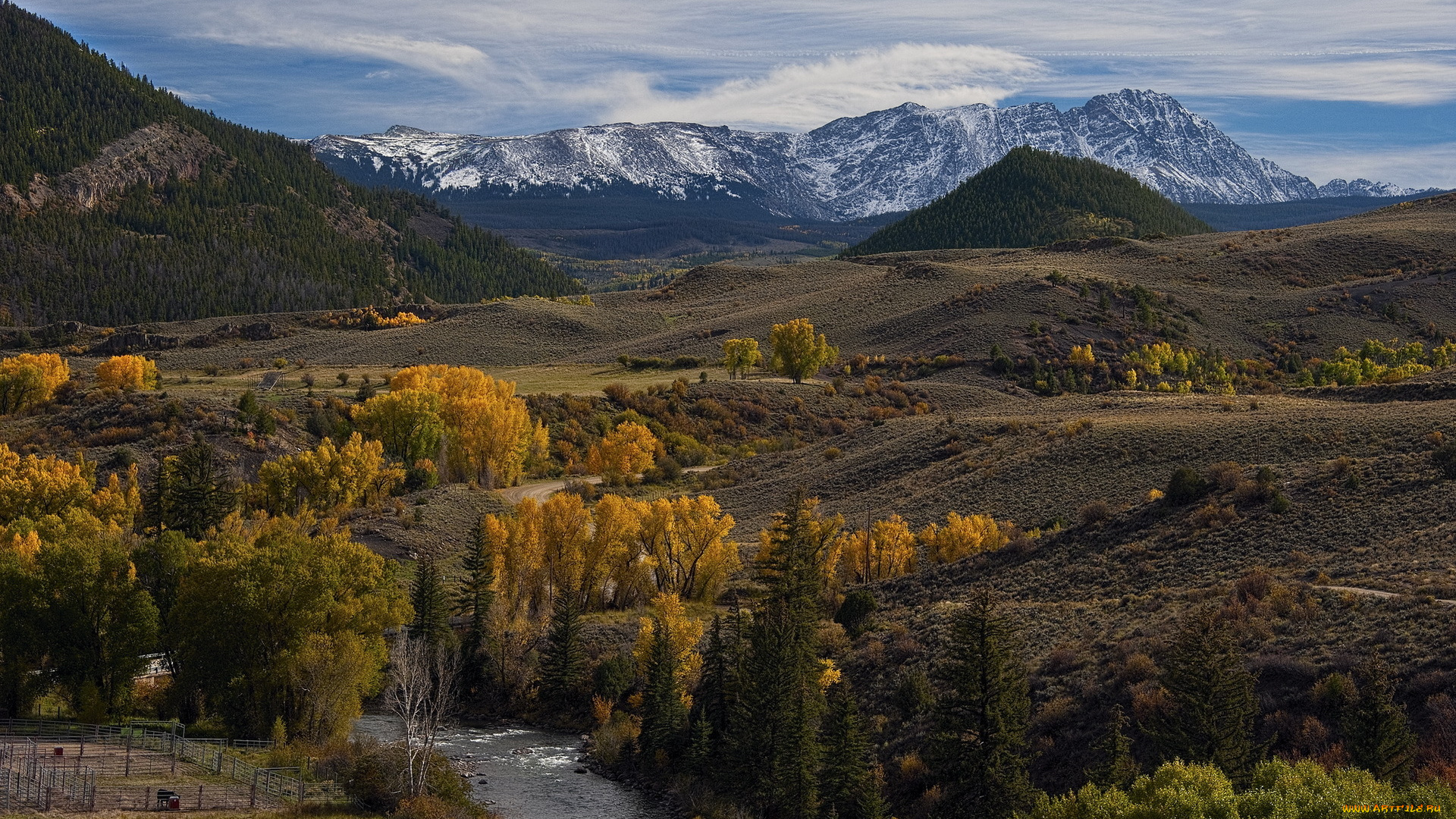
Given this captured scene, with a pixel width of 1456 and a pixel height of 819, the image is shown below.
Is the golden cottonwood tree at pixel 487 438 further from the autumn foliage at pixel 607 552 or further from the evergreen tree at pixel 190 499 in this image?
the autumn foliage at pixel 607 552

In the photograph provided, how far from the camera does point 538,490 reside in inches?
4109

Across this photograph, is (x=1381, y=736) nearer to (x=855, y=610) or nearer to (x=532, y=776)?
(x=855, y=610)

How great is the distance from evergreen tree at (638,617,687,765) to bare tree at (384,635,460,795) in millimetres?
9008

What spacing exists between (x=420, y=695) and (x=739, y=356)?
117m

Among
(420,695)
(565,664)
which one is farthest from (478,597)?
(420,695)

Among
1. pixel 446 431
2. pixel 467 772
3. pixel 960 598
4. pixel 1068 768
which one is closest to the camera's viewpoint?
pixel 1068 768

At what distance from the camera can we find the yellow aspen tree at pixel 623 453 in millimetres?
111438

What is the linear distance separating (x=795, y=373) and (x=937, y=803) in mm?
114396

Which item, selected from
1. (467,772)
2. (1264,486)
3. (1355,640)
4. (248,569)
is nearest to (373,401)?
(248,569)

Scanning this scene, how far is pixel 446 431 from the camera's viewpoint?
4313 inches

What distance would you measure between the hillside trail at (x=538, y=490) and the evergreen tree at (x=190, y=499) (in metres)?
21.0

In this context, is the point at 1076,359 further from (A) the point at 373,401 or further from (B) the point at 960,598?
(B) the point at 960,598

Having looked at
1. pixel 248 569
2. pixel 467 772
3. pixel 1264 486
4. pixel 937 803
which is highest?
pixel 1264 486

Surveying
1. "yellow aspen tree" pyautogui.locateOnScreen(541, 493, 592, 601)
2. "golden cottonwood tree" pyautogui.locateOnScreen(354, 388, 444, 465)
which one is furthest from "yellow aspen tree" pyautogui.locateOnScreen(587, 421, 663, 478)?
"yellow aspen tree" pyautogui.locateOnScreen(541, 493, 592, 601)
